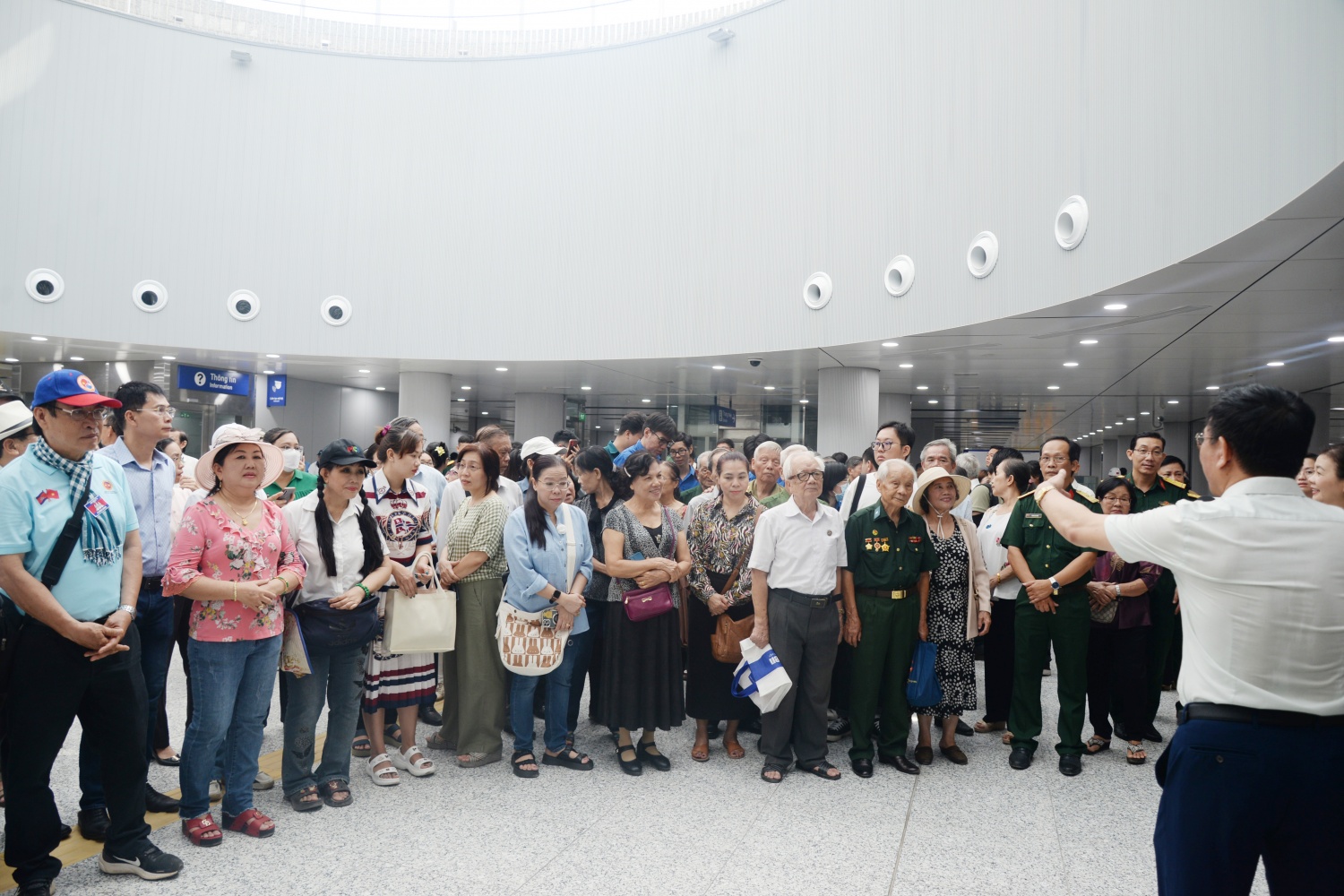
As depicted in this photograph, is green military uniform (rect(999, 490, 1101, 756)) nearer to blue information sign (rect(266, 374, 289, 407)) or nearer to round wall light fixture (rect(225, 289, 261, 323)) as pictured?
round wall light fixture (rect(225, 289, 261, 323))

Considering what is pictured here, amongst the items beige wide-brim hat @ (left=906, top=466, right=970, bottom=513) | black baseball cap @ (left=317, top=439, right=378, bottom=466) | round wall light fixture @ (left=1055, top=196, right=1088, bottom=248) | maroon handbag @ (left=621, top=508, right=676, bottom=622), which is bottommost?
maroon handbag @ (left=621, top=508, right=676, bottom=622)

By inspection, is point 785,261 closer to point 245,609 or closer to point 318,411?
point 245,609

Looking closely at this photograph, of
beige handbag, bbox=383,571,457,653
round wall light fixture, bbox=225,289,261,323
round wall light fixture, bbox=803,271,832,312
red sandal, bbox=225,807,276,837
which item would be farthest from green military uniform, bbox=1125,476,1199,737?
round wall light fixture, bbox=225,289,261,323

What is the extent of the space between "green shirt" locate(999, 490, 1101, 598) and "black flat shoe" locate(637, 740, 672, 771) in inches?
93.8

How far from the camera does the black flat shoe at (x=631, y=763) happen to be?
15.4 feet

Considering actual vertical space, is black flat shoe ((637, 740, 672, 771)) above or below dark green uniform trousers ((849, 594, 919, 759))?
below

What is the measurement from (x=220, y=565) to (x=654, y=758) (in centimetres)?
255

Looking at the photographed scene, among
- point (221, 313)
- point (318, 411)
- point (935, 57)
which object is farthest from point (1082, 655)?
point (318, 411)

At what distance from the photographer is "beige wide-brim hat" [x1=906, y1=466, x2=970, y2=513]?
Result: 195 inches

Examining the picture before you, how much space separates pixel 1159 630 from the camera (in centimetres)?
548

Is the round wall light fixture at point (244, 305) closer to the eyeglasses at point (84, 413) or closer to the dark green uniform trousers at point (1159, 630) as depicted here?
the eyeglasses at point (84, 413)

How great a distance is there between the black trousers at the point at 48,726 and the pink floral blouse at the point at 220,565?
33 centimetres

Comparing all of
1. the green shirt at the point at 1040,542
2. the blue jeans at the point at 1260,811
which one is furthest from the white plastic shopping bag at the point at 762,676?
the blue jeans at the point at 1260,811

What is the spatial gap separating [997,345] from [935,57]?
331cm
